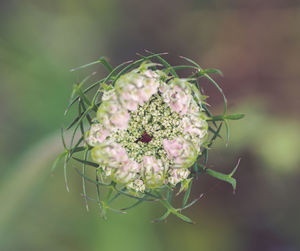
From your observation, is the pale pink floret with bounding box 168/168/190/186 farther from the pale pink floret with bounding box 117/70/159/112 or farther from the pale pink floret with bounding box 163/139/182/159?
the pale pink floret with bounding box 117/70/159/112

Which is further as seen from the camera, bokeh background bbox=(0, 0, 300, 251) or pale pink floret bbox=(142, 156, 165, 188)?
bokeh background bbox=(0, 0, 300, 251)

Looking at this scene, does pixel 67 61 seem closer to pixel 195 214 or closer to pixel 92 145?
pixel 195 214

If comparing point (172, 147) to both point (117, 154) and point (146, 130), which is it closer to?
point (146, 130)

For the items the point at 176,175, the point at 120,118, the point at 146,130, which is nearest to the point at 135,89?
the point at 120,118

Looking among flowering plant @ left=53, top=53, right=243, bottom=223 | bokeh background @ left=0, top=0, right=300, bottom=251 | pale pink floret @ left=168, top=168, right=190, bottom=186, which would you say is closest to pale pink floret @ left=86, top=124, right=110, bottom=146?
flowering plant @ left=53, top=53, right=243, bottom=223

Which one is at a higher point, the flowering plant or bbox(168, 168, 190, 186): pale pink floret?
the flowering plant

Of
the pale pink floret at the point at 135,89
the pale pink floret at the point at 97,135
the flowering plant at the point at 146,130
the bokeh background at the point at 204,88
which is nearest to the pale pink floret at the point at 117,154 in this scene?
the flowering plant at the point at 146,130

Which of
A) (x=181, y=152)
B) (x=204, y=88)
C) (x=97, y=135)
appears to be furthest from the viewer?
(x=204, y=88)
